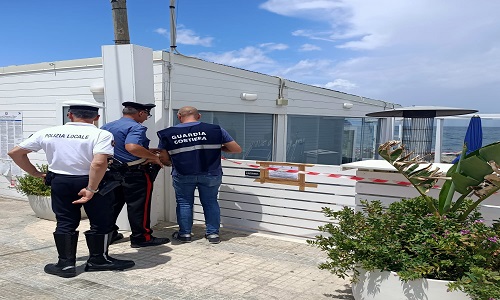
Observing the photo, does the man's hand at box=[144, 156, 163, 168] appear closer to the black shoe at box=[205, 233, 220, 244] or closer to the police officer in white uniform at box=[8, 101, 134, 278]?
the police officer in white uniform at box=[8, 101, 134, 278]

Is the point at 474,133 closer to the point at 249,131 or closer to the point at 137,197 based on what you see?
the point at 137,197

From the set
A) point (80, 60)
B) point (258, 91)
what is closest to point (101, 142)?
point (80, 60)

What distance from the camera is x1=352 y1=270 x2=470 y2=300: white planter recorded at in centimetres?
322

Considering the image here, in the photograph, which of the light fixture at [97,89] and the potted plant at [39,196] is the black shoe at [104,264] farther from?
the light fixture at [97,89]

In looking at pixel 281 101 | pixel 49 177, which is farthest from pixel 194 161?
pixel 281 101

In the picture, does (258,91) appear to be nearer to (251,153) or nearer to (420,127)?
(251,153)

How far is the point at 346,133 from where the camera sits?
14.4 meters

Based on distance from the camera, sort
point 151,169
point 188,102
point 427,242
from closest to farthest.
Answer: point 427,242 < point 151,169 < point 188,102

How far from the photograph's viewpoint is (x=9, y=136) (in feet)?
29.9

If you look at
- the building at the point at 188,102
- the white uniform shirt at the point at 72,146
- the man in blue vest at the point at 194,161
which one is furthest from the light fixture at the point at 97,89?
the white uniform shirt at the point at 72,146

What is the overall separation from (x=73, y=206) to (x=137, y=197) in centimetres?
110

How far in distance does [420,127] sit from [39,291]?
5943mm

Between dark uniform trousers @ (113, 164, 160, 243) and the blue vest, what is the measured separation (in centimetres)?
36

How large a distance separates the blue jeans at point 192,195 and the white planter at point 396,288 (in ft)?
8.67
